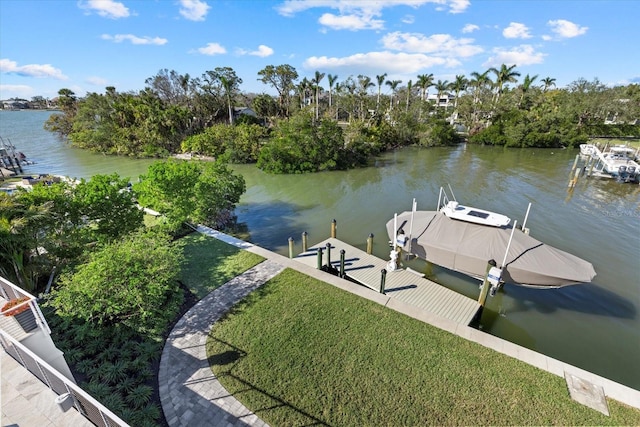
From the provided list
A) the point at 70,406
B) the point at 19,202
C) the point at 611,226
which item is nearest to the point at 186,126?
the point at 19,202

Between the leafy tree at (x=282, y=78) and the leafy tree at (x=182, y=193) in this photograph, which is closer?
the leafy tree at (x=182, y=193)

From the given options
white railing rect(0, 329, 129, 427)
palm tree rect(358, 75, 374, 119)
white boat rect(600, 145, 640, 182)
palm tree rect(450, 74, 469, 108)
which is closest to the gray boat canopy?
white railing rect(0, 329, 129, 427)

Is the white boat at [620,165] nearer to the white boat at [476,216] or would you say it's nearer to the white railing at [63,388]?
the white boat at [476,216]

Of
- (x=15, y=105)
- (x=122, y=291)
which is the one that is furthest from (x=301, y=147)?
(x=15, y=105)

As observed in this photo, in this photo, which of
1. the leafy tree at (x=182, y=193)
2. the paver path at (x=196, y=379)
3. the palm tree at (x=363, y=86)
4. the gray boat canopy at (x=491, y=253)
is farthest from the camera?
the palm tree at (x=363, y=86)

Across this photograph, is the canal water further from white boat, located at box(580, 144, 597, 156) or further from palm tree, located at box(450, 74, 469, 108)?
palm tree, located at box(450, 74, 469, 108)

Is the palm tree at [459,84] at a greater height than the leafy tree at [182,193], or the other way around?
the palm tree at [459,84]

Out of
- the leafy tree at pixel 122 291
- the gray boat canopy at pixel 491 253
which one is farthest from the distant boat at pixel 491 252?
the leafy tree at pixel 122 291

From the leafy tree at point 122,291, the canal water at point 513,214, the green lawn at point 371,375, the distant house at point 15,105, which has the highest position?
the distant house at point 15,105
